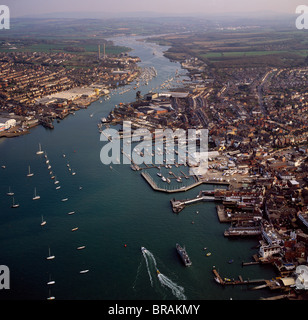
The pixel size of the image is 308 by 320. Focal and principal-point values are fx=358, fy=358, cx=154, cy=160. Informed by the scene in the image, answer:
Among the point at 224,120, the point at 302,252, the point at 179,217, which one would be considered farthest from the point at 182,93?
the point at 302,252

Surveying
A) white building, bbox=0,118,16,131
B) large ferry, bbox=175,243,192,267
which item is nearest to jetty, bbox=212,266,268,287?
large ferry, bbox=175,243,192,267

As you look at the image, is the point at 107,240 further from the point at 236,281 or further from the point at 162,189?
the point at 236,281

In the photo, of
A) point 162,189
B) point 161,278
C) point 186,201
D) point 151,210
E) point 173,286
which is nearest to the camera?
point 173,286

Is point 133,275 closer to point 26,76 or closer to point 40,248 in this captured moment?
point 40,248

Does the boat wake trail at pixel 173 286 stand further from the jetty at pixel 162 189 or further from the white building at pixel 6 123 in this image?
the white building at pixel 6 123

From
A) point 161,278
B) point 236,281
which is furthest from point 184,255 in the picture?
point 236,281

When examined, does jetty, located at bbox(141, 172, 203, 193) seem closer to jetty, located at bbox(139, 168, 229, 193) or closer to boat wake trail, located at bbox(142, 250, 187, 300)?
jetty, located at bbox(139, 168, 229, 193)
